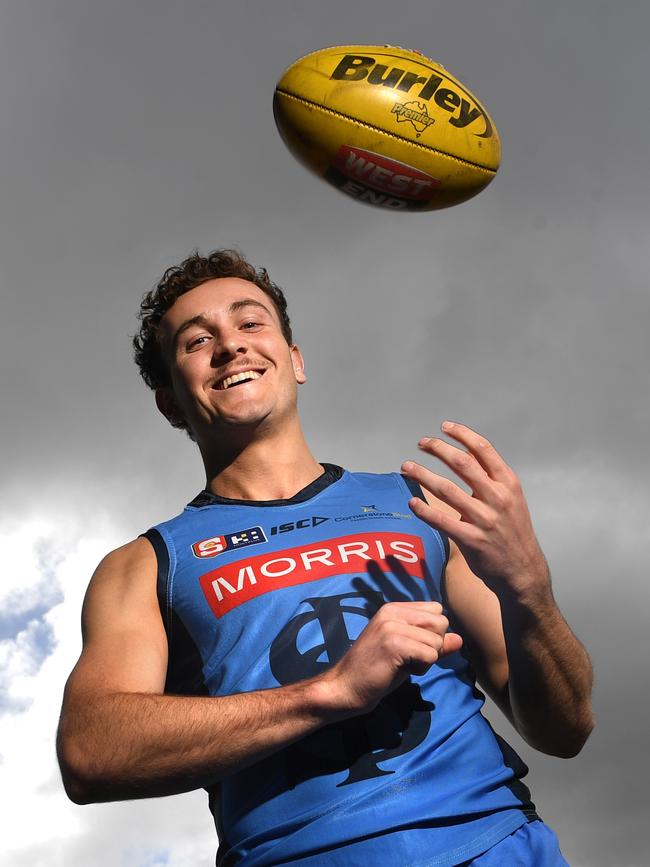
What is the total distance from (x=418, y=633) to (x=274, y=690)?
1.92 ft

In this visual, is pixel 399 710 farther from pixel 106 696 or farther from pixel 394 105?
pixel 394 105

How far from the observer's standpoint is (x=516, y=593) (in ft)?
11.1

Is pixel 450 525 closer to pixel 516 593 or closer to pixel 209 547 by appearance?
pixel 516 593

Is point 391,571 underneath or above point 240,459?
underneath

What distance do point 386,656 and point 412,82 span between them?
3.68 meters

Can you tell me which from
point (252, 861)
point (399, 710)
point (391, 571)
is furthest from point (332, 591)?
point (252, 861)

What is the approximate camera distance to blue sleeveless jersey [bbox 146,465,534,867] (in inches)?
128

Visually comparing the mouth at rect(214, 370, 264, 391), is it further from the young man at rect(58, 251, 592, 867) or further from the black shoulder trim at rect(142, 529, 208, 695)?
the black shoulder trim at rect(142, 529, 208, 695)

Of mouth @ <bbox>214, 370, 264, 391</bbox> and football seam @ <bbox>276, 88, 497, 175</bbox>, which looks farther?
football seam @ <bbox>276, 88, 497, 175</bbox>

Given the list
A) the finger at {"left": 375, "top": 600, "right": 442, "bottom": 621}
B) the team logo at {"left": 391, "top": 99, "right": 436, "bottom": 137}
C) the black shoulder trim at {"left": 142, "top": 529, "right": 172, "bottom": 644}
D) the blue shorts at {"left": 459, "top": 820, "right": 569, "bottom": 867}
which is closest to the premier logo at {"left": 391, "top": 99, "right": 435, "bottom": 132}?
the team logo at {"left": 391, "top": 99, "right": 436, "bottom": 137}

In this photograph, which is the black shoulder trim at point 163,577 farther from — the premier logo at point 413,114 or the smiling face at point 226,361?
the premier logo at point 413,114

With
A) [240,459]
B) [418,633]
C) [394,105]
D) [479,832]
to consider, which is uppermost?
[394,105]

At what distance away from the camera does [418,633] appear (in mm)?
3027

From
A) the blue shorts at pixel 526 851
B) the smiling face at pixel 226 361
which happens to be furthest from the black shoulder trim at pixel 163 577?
the blue shorts at pixel 526 851
